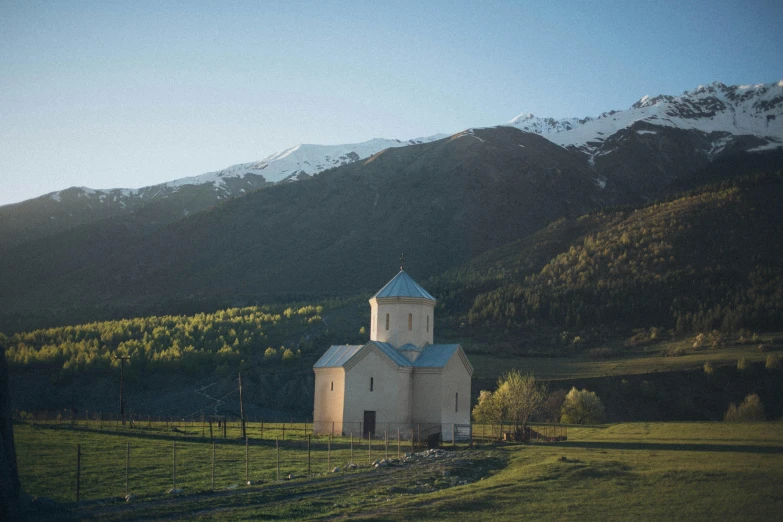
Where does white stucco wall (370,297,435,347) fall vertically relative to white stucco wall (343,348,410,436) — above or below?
above

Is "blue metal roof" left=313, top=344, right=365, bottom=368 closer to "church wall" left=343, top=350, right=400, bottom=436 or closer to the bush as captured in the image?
"church wall" left=343, top=350, right=400, bottom=436

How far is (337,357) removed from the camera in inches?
1954

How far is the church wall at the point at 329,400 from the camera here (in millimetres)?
47625

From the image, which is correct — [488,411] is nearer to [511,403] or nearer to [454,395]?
[511,403]

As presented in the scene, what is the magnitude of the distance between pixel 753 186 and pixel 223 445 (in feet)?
410

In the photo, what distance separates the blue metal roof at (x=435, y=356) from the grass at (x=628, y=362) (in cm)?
3610

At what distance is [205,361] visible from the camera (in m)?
88.2

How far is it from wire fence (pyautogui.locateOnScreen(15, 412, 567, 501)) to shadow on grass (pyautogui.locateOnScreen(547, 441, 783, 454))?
3.81 metres

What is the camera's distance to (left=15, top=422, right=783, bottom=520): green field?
22203mm

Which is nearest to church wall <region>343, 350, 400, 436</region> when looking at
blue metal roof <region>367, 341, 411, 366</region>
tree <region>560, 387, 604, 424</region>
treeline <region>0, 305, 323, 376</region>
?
blue metal roof <region>367, 341, 411, 366</region>

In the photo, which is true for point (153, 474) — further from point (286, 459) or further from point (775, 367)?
point (775, 367)

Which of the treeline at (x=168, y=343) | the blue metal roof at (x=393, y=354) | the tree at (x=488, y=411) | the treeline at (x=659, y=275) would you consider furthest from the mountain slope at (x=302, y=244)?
the blue metal roof at (x=393, y=354)

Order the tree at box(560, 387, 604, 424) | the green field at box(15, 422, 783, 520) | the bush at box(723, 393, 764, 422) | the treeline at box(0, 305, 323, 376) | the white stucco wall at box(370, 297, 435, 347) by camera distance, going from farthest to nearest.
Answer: the treeline at box(0, 305, 323, 376), the tree at box(560, 387, 604, 424), the bush at box(723, 393, 764, 422), the white stucco wall at box(370, 297, 435, 347), the green field at box(15, 422, 783, 520)

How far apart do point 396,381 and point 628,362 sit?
2034 inches
